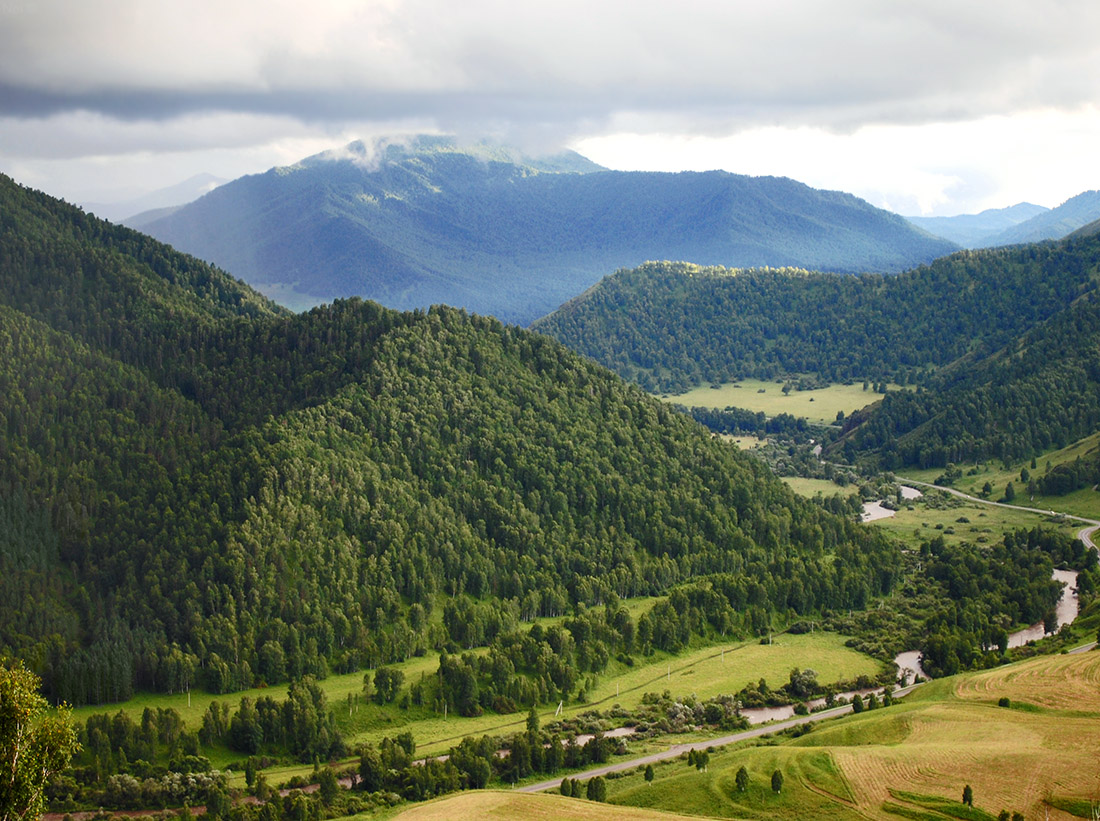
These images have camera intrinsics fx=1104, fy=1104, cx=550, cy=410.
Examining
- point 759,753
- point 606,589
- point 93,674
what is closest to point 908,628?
point 606,589

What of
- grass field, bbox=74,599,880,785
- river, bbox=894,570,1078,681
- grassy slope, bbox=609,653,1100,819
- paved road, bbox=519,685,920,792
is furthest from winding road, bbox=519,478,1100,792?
grass field, bbox=74,599,880,785

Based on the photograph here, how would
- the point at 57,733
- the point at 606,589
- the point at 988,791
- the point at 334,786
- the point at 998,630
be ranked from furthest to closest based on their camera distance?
1. the point at 606,589
2. the point at 998,630
3. the point at 334,786
4. the point at 988,791
5. the point at 57,733

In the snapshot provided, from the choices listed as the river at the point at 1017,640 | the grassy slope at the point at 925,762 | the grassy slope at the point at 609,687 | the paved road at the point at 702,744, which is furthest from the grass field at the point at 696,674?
the grassy slope at the point at 925,762

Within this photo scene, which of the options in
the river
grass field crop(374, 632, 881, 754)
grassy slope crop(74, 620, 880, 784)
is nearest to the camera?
grassy slope crop(74, 620, 880, 784)

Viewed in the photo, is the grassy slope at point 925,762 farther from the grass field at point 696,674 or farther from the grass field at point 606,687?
the grass field at point 606,687

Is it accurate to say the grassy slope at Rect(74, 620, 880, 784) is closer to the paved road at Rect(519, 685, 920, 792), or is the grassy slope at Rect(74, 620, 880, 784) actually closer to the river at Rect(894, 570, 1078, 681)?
the river at Rect(894, 570, 1078, 681)

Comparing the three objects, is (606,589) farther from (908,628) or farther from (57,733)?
(57,733)
